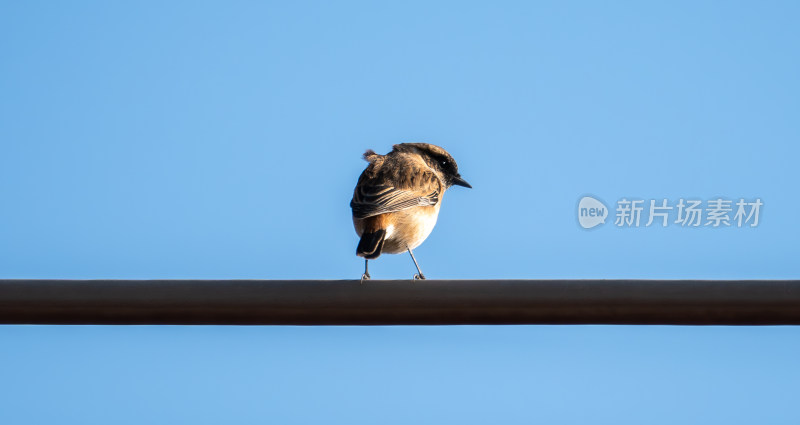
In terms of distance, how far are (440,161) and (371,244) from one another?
8.59 feet

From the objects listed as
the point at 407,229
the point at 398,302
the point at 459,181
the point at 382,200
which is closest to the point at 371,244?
the point at 382,200

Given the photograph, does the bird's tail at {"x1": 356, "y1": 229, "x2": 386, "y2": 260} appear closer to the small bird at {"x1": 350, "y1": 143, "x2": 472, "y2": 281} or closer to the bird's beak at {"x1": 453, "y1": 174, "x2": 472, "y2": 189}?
the small bird at {"x1": 350, "y1": 143, "x2": 472, "y2": 281}

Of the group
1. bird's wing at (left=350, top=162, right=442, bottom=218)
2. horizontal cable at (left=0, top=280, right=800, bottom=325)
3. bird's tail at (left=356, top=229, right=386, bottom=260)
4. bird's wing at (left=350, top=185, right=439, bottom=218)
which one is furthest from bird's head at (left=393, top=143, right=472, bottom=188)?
horizontal cable at (left=0, top=280, right=800, bottom=325)

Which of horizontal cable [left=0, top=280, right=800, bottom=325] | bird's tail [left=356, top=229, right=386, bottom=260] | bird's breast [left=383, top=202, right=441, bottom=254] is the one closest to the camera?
horizontal cable [left=0, top=280, right=800, bottom=325]

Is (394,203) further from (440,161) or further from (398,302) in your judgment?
(398,302)

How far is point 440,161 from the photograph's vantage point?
348 inches

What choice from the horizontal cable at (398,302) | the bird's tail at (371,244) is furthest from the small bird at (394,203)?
the horizontal cable at (398,302)

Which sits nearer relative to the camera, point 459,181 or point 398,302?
point 398,302

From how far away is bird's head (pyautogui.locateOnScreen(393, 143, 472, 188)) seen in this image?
8789mm

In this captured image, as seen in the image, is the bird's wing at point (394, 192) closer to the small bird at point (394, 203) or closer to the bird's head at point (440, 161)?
the small bird at point (394, 203)

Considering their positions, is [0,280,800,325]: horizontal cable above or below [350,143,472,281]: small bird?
below

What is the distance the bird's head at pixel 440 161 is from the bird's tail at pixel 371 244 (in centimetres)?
219

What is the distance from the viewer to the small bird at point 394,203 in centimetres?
670

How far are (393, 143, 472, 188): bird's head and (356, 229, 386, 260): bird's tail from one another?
219cm
